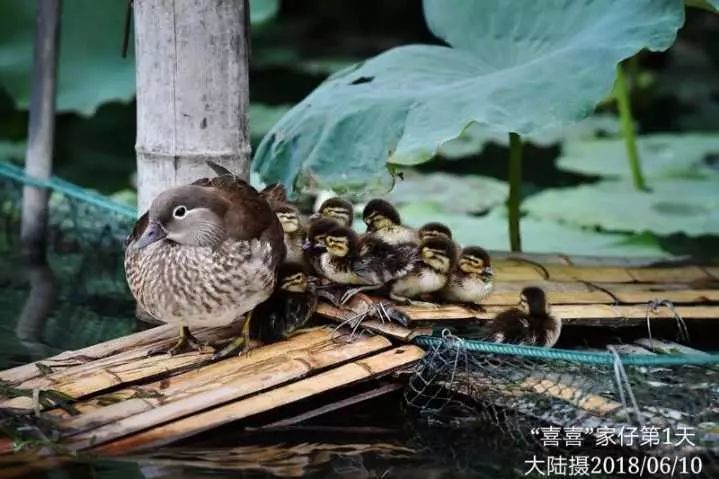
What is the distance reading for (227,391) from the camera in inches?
144

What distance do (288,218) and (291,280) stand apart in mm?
365

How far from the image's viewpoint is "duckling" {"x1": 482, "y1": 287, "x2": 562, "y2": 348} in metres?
4.00

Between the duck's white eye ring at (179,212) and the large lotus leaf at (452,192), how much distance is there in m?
2.55

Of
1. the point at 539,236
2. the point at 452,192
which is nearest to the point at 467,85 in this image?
the point at 539,236

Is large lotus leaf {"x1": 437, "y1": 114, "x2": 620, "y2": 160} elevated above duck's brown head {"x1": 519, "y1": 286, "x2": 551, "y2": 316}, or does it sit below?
above

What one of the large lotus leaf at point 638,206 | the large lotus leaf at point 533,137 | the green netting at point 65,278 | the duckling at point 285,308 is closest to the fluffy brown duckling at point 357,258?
the duckling at point 285,308

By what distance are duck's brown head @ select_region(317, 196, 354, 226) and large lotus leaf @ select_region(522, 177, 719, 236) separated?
1621 millimetres

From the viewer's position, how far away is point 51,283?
17.6 ft

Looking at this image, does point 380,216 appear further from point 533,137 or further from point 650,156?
point 533,137

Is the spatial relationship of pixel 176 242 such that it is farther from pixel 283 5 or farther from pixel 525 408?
pixel 283 5

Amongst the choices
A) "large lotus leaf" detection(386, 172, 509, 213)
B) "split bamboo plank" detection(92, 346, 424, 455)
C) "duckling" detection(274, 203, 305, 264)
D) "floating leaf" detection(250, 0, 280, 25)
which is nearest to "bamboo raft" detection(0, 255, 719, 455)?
"split bamboo plank" detection(92, 346, 424, 455)

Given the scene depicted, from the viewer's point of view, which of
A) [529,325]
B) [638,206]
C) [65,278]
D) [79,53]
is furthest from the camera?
[79,53]

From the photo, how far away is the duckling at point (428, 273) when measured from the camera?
4129mm

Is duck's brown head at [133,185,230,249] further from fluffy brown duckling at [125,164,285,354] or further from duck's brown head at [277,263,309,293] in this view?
duck's brown head at [277,263,309,293]
